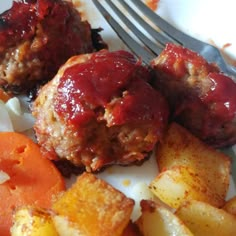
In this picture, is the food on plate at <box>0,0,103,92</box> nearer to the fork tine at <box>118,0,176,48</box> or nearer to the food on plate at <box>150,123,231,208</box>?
the fork tine at <box>118,0,176,48</box>

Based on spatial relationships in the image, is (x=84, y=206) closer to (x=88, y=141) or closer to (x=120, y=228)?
(x=120, y=228)

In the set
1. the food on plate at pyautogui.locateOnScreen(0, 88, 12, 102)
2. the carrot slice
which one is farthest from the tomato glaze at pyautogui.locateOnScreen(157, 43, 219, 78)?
the food on plate at pyautogui.locateOnScreen(0, 88, 12, 102)

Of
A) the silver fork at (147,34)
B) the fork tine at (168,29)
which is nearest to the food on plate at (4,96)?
the silver fork at (147,34)

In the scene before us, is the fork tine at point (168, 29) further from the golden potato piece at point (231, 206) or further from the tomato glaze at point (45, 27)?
the golden potato piece at point (231, 206)

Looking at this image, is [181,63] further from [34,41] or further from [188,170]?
[34,41]

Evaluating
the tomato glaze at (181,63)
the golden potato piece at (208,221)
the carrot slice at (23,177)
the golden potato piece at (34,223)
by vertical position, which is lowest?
the carrot slice at (23,177)

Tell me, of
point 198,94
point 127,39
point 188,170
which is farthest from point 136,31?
point 188,170
